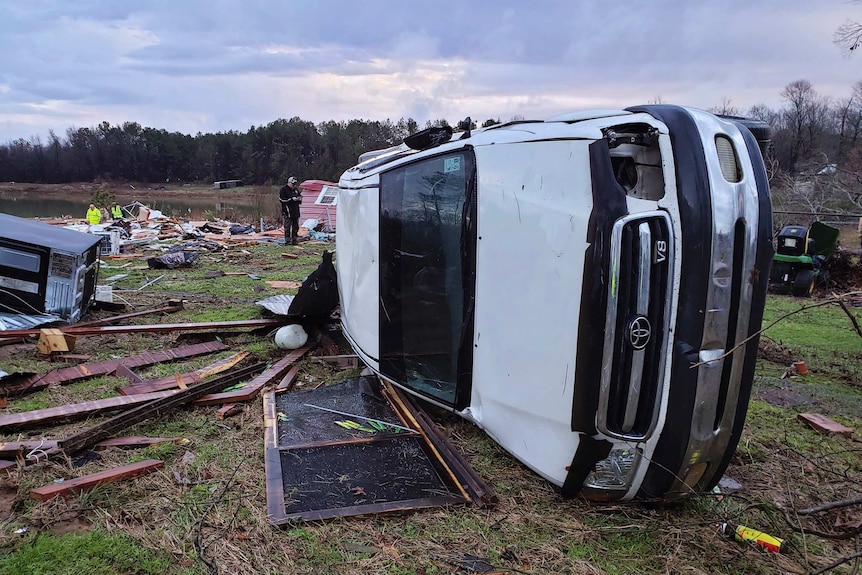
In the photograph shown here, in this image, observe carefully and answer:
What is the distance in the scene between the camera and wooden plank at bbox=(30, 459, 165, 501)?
2.84 meters

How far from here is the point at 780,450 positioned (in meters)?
3.54

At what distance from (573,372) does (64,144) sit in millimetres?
91185

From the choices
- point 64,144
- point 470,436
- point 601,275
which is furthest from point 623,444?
point 64,144

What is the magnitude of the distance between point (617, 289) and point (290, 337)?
4.05 m

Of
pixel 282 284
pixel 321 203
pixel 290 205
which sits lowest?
pixel 282 284

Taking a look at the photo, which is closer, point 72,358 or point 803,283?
point 72,358

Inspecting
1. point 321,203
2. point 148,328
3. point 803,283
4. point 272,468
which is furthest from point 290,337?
point 321,203

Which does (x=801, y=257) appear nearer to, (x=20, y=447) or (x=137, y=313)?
(x=137, y=313)

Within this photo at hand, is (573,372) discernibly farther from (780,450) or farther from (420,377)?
(780,450)

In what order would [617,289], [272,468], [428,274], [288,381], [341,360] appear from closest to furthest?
[617,289] → [272,468] → [428,274] → [288,381] → [341,360]

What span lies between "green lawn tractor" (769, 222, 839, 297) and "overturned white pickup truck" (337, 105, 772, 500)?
9222 millimetres

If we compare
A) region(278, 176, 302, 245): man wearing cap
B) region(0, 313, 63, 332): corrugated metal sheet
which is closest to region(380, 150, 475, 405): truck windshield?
region(0, 313, 63, 332): corrugated metal sheet

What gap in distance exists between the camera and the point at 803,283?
420 inches

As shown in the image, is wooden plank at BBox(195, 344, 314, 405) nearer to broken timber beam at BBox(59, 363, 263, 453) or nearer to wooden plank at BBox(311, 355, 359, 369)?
broken timber beam at BBox(59, 363, 263, 453)
